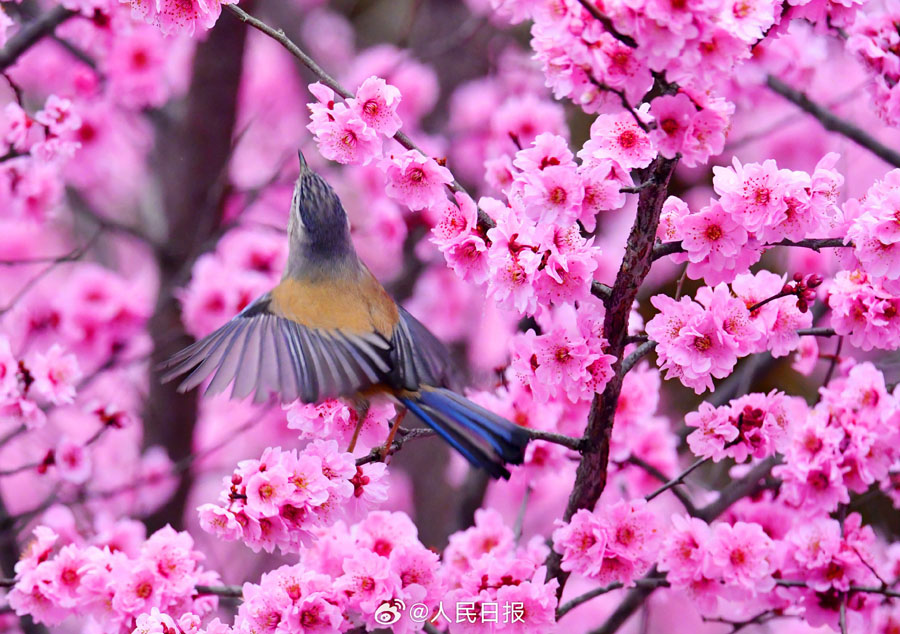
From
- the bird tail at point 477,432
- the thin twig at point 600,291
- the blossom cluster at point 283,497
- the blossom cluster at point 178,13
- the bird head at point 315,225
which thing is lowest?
the blossom cluster at point 283,497

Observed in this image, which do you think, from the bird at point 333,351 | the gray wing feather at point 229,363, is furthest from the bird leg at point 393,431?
the gray wing feather at point 229,363

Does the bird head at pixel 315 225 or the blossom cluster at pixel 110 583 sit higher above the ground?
the bird head at pixel 315 225

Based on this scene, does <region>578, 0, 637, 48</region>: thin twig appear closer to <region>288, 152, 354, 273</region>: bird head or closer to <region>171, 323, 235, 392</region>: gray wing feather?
<region>171, 323, 235, 392</region>: gray wing feather

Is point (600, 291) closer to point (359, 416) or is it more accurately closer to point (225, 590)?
point (359, 416)

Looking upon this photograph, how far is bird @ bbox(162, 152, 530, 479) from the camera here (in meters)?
2.13

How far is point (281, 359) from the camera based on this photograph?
2.30 meters

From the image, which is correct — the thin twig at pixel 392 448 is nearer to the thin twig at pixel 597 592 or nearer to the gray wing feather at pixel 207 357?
the gray wing feather at pixel 207 357

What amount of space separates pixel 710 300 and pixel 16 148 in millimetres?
2210

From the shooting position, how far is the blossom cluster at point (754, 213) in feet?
6.54

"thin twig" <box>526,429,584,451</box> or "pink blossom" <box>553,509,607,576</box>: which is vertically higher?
"thin twig" <box>526,429,584,451</box>

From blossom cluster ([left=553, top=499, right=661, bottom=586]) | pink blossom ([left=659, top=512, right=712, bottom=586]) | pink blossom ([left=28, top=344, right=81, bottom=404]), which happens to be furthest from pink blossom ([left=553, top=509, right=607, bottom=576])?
pink blossom ([left=28, top=344, right=81, bottom=404])

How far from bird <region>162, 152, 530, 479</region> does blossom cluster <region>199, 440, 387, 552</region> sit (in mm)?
141

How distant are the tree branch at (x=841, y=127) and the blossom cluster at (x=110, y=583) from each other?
2489mm

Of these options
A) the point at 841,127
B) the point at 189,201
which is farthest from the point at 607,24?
the point at 189,201
